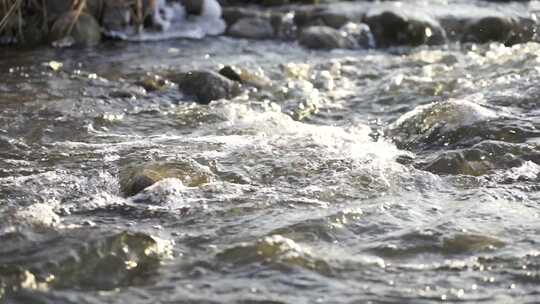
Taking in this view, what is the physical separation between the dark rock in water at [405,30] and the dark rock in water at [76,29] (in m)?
2.07

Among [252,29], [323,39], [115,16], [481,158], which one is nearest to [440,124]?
[481,158]

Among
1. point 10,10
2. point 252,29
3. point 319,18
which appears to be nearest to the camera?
point 10,10

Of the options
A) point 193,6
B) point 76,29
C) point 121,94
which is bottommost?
point 121,94

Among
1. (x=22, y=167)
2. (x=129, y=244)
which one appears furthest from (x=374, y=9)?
(x=129, y=244)

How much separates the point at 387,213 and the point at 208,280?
0.76 meters

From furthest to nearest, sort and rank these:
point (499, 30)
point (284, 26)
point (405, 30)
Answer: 1. point (284, 26)
2. point (405, 30)
3. point (499, 30)

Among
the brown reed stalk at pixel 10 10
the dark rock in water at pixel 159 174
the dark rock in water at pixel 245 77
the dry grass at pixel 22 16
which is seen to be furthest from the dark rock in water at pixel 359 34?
the dark rock in water at pixel 159 174

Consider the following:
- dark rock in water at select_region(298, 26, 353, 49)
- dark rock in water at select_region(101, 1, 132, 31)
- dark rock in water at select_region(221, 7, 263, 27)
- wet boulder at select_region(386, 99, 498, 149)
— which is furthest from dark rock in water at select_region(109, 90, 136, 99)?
dark rock in water at select_region(221, 7, 263, 27)

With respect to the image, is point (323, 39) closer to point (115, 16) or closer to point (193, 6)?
point (193, 6)

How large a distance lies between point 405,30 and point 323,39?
2.23 ft

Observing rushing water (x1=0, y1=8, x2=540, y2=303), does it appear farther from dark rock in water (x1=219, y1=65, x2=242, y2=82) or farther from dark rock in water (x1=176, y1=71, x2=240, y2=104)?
dark rock in water (x1=219, y1=65, x2=242, y2=82)

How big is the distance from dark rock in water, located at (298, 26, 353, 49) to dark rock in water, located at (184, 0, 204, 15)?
3.30ft

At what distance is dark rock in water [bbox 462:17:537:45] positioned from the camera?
600 centimetres

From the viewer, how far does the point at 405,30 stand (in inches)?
243
